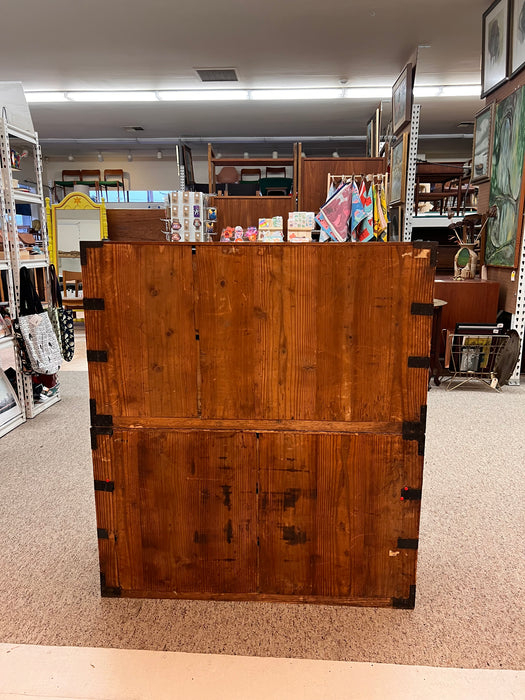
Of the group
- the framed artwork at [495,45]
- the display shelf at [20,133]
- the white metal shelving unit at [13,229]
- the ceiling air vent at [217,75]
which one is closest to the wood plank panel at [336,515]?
the white metal shelving unit at [13,229]

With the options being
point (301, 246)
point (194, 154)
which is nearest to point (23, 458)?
point (301, 246)

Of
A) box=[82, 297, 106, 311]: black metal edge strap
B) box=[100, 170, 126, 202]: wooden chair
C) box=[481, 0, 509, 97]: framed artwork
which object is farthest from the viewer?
box=[100, 170, 126, 202]: wooden chair

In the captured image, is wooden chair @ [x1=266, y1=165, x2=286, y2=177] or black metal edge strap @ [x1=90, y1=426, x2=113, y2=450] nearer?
black metal edge strap @ [x1=90, y1=426, x2=113, y2=450]

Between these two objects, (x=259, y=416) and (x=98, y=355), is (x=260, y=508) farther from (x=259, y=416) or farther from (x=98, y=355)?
(x=98, y=355)

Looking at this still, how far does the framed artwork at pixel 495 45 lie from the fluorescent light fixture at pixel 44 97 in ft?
20.6

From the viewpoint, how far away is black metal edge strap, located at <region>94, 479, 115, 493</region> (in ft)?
6.04

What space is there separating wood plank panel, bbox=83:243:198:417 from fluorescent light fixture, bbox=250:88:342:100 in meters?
7.49

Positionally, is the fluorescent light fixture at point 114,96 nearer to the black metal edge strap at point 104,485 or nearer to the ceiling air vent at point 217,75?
the ceiling air vent at point 217,75

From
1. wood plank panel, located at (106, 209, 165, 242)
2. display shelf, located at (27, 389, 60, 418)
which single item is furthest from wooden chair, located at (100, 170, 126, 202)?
wood plank panel, located at (106, 209, 165, 242)

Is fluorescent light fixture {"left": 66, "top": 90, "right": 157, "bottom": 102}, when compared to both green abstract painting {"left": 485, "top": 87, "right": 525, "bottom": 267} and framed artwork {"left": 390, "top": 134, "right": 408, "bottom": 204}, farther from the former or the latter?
green abstract painting {"left": 485, "top": 87, "right": 525, "bottom": 267}

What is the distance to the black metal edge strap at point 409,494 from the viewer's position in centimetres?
178

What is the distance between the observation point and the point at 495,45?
4.95 meters

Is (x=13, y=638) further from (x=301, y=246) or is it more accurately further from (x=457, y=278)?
(x=457, y=278)

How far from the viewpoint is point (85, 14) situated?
5312 millimetres
